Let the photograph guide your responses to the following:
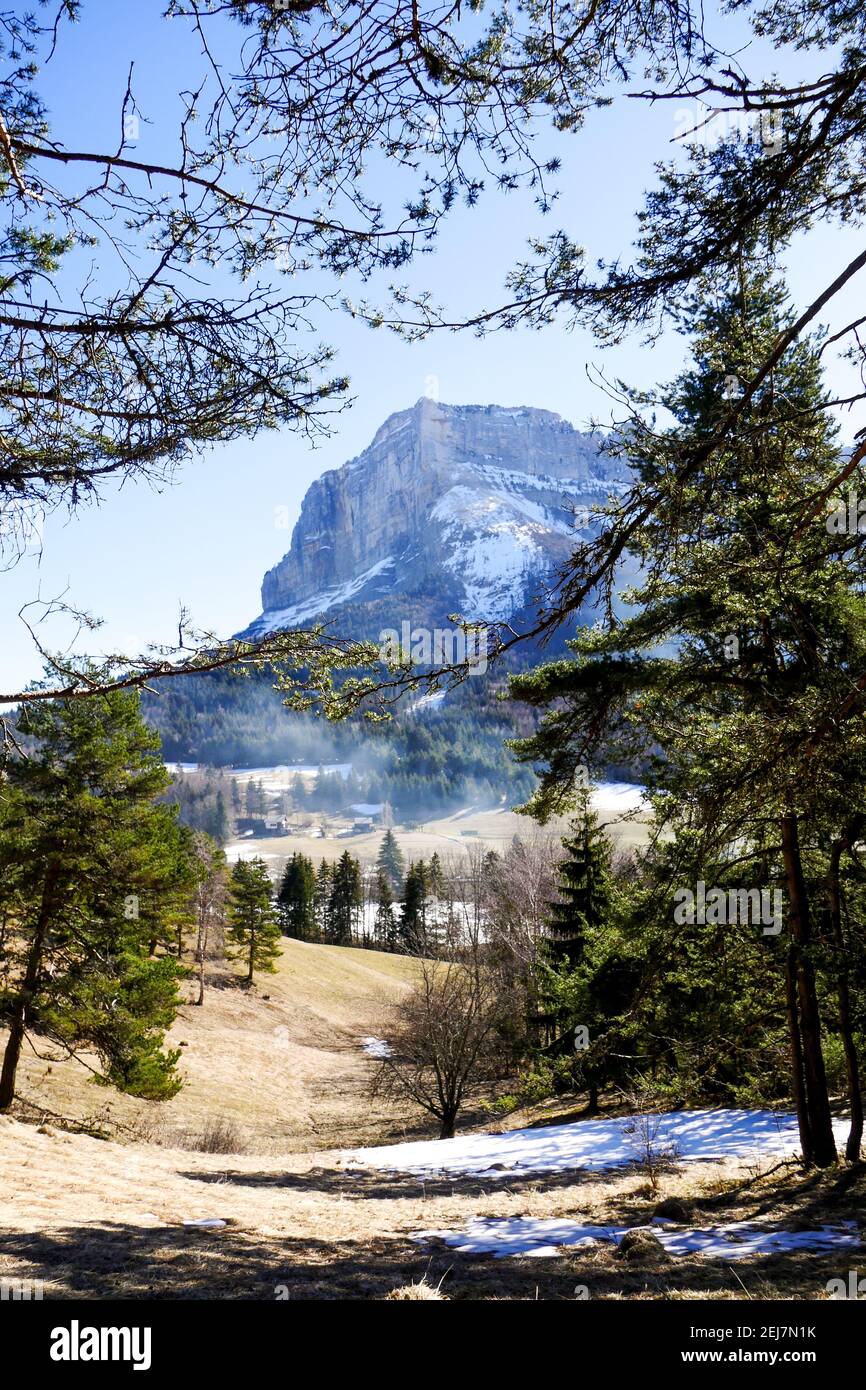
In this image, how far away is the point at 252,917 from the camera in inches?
1647

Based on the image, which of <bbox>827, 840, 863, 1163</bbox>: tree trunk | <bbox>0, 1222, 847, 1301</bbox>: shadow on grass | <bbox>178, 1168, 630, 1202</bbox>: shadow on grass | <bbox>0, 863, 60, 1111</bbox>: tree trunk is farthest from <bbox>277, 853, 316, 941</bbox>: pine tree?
<bbox>0, 1222, 847, 1301</bbox>: shadow on grass

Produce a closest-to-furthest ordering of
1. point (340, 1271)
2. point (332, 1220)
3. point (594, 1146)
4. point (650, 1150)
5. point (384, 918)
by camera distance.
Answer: point (340, 1271) → point (332, 1220) → point (650, 1150) → point (594, 1146) → point (384, 918)

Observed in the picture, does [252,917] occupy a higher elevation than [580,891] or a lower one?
lower

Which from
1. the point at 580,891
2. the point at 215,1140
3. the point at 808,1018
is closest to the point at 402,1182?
the point at 808,1018

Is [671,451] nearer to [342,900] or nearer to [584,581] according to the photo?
[584,581]

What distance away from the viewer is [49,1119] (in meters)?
15.7

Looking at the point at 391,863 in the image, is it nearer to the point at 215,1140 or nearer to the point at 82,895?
the point at 215,1140

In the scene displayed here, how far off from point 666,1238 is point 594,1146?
7536 millimetres

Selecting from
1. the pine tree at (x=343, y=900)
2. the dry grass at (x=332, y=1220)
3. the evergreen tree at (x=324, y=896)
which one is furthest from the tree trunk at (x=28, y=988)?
the evergreen tree at (x=324, y=896)

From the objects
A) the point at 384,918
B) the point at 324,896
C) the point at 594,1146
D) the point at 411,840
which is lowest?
the point at 411,840

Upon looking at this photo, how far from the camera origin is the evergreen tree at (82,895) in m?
13.9

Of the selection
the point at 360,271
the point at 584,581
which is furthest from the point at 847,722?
the point at 360,271

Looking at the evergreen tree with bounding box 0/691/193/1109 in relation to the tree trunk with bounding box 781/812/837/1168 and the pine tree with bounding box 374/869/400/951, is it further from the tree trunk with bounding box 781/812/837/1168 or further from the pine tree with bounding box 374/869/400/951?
the pine tree with bounding box 374/869/400/951

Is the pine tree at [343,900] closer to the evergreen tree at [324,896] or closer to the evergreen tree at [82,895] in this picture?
the evergreen tree at [324,896]
